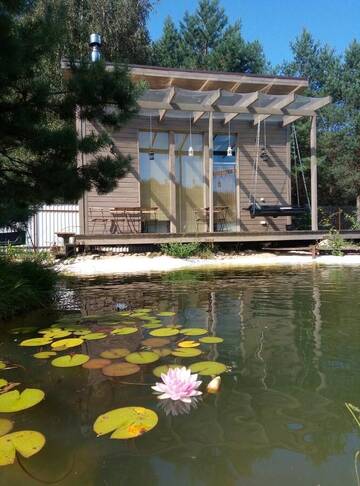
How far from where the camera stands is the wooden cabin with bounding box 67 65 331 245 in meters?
11.5

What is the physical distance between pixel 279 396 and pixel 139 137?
10494 mm

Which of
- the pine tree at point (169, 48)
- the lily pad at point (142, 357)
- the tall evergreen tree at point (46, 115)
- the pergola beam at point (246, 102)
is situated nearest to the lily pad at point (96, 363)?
the lily pad at point (142, 357)

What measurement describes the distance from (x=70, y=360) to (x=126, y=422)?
1.08m

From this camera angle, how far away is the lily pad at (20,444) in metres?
1.84

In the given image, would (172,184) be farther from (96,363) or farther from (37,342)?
(96,363)

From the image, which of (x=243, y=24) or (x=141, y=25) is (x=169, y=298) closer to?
(x=141, y=25)

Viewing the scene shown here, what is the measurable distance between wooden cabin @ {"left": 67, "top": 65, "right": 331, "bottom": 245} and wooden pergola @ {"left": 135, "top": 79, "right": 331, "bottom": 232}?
0.03m

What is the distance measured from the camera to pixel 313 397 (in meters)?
2.41

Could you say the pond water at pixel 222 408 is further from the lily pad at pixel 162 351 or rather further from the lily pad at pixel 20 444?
the lily pad at pixel 162 351

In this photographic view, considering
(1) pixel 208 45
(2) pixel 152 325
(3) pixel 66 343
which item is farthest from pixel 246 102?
(1) pixel 208 45

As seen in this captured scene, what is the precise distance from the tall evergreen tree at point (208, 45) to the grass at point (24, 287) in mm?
18672

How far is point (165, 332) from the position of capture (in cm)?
379

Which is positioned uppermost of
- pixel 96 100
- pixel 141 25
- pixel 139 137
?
pixel 141 25

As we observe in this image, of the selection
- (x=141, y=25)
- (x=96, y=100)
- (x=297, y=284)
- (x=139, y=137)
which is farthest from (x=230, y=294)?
(x=141, y=25)
